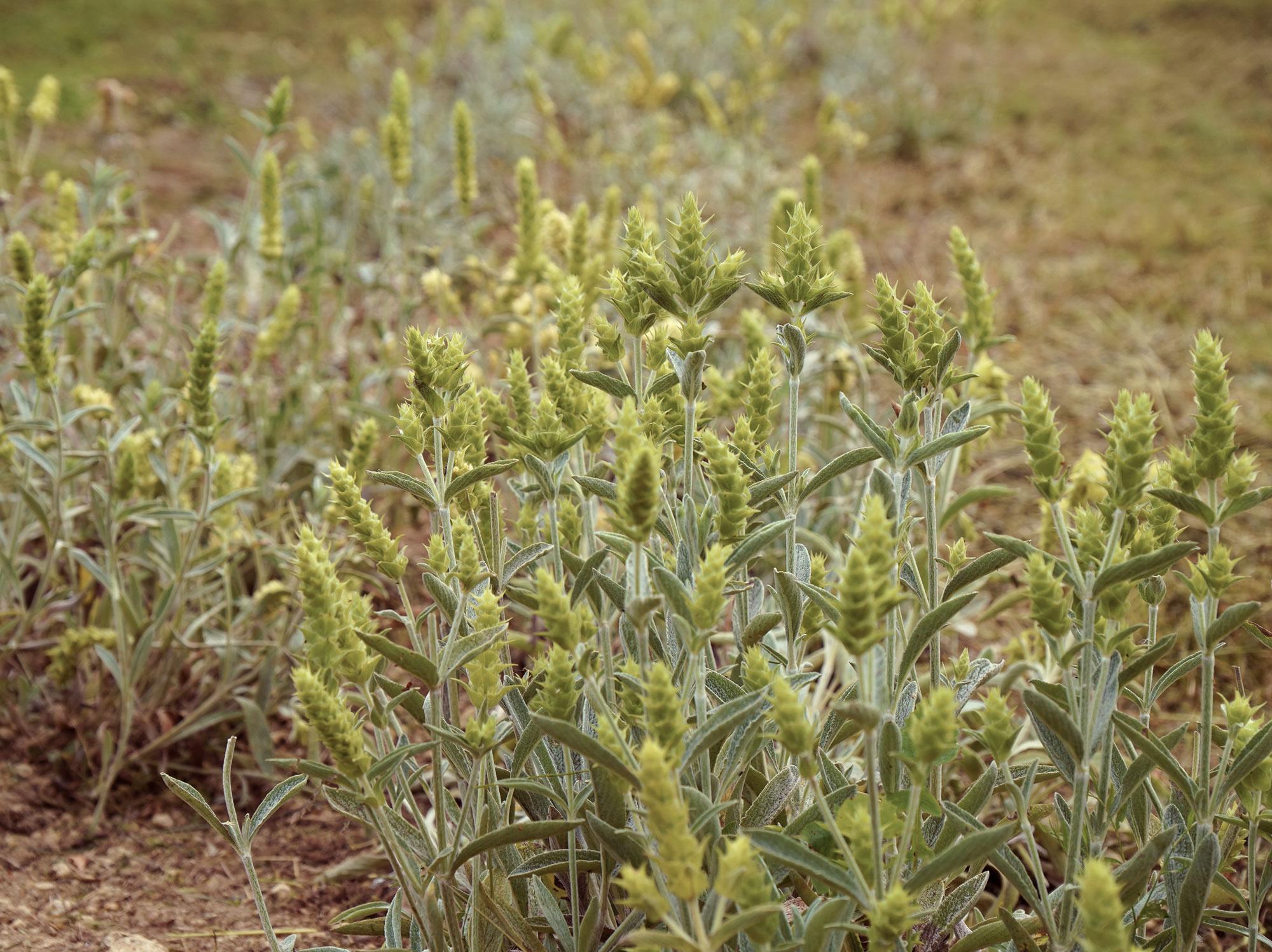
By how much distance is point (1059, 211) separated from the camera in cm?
475

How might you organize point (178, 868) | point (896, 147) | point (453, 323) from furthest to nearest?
point (896, 147) → point (453, 323) → point (178, 868)

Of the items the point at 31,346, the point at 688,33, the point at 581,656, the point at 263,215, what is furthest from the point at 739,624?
the point at 688,33

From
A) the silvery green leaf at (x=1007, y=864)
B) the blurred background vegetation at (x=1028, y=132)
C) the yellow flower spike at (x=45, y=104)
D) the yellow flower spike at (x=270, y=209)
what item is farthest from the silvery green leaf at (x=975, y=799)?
the yellow flower spike at (x=45, y=104)

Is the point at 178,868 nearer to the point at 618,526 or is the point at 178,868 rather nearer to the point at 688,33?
the point at 618,526

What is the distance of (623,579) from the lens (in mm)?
1529

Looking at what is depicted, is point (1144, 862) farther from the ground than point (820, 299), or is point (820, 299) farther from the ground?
point (820, 299)

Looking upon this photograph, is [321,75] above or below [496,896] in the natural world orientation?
above

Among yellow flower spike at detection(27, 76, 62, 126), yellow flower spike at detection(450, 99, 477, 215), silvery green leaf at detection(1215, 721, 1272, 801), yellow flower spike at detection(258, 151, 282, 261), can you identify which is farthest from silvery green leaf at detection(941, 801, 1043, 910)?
yellow flower spike at detection(27, 76, 62, 126)

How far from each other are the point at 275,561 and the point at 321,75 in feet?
17.1

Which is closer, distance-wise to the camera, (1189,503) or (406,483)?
(1189,503)

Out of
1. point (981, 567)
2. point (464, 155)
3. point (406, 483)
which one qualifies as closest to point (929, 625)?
point (981, 567)

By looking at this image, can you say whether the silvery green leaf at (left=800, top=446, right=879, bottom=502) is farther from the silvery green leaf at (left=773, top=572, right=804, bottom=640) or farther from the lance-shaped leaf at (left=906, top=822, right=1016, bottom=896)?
the lance-shaped leaf at (left=906, top=822, right=1016, bottom=896)

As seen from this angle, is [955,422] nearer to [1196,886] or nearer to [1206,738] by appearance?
[1206,738]

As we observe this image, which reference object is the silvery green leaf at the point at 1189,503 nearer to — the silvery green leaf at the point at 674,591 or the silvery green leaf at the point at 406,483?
the silvery green leaf at the point at 674,591
